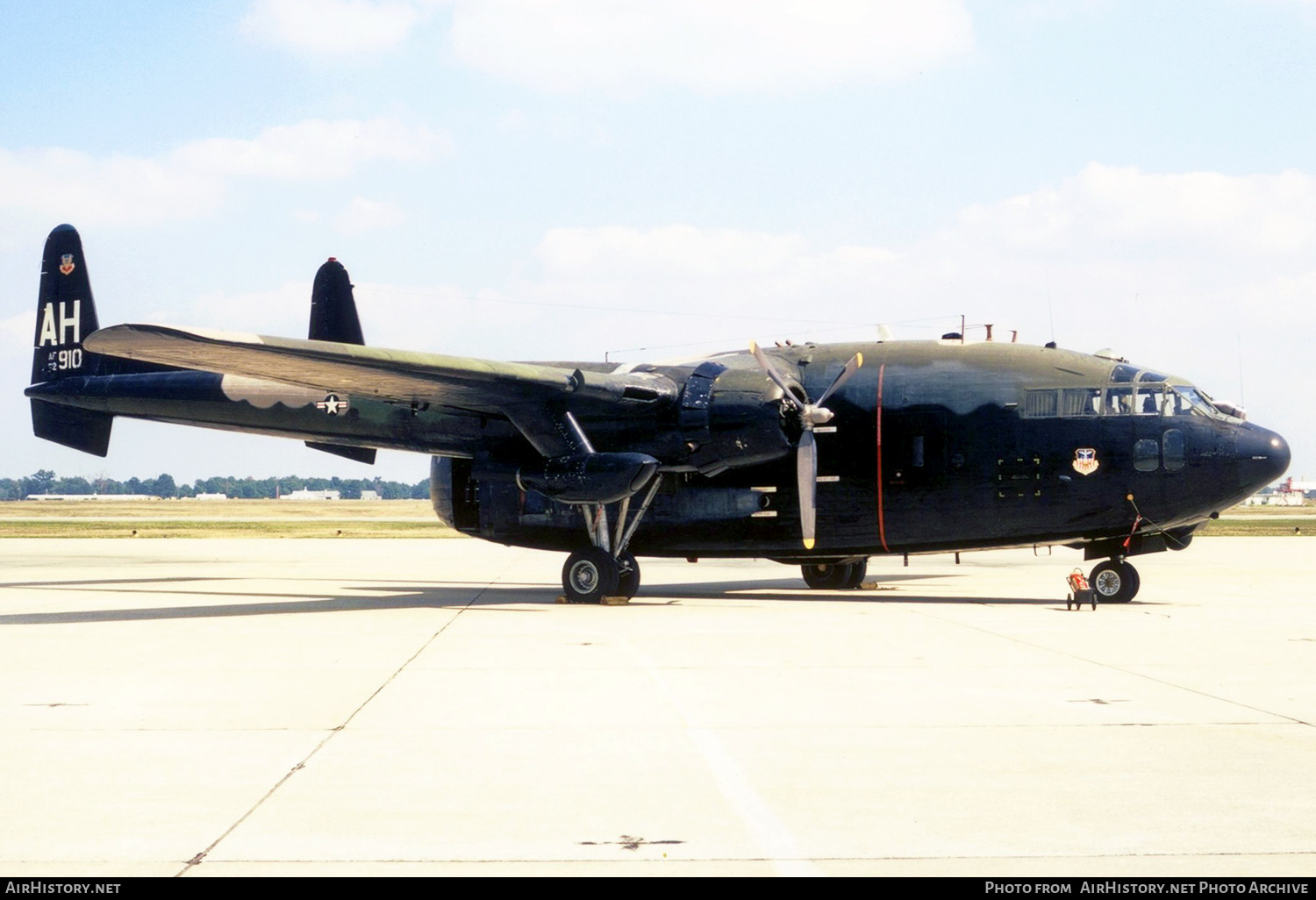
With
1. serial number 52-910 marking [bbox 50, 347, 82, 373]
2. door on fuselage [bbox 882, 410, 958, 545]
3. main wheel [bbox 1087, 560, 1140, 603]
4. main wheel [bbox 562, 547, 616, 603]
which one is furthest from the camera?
serial number 52-910 marking [bbox 50, 347, 82, 373]

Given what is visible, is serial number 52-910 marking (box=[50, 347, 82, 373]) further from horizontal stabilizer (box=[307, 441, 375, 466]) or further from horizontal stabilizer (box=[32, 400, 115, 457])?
horizontal stabilizer (box=[307, 441, 375, 466])

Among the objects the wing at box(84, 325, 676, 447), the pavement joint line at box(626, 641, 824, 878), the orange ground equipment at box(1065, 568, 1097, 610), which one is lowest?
the orange ground equipment at box(1065, 568, 1097, 610)

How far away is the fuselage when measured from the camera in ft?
69.5

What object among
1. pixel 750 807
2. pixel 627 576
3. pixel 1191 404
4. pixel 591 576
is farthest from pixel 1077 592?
pixel 750 807

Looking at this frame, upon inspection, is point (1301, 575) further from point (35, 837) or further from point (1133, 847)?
point (35, 837)

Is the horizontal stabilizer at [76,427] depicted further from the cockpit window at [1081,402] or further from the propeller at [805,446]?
the cockpit window at [1081,402]

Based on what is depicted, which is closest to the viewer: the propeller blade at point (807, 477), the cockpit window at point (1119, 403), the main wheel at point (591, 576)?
the cockpit window at point (1119, 403)

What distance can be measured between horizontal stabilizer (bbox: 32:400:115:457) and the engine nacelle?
12.2m

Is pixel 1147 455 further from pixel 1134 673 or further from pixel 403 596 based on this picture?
pixel 403 596

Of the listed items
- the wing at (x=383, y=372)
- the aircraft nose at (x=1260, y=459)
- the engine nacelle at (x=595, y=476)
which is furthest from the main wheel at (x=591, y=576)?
the aircraft nose at (x=1260, y=459)

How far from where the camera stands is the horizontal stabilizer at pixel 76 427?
2848 cm

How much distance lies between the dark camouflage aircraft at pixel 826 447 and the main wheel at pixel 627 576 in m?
0.03

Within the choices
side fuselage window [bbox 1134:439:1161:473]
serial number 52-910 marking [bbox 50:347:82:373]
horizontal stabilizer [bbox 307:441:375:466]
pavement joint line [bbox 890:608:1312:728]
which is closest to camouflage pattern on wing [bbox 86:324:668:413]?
horizontal stabilizer [bbox 307:441:375:466]

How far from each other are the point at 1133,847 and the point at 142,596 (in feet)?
74.0
